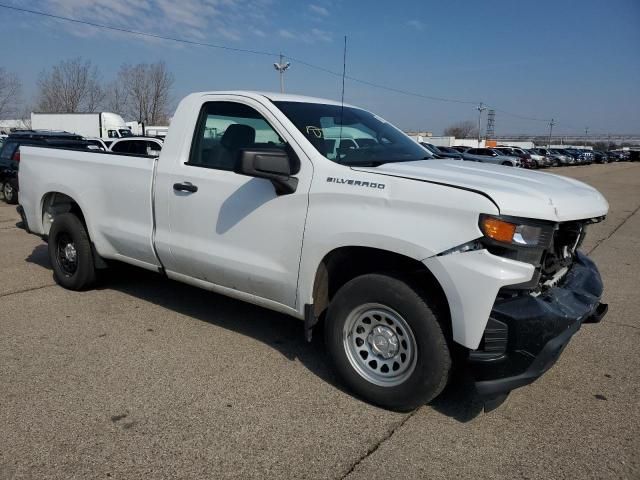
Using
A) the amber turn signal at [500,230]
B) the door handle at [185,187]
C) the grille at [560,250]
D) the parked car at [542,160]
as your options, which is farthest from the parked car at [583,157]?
the amber turn signal at [500,230]

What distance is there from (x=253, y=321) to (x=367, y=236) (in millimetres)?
2055

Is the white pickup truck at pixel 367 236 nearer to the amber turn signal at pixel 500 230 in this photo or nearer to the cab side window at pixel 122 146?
the amber turn signal at pixel 500 230

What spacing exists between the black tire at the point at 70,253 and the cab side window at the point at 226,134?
68.9 inches

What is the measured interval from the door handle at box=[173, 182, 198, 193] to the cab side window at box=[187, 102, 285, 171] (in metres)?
0.17

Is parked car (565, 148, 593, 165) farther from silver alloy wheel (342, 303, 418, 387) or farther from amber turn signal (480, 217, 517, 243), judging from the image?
amber turn signal (480, 217, 517, 243)

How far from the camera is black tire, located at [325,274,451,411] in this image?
3086mm

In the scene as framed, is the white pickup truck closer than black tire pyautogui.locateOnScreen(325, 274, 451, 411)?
Yes

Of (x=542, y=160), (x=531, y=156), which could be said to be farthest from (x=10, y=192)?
(x=542, y=160)

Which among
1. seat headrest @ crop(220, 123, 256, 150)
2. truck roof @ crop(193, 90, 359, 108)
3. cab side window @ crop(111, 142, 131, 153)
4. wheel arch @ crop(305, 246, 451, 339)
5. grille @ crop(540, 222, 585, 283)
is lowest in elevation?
wheel arch @ crop(305, 246, 451, 339)

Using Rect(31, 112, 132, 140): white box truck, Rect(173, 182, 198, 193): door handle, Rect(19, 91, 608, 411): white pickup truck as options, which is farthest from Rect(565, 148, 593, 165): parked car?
Rect(173, 182, 198, 193): door handle

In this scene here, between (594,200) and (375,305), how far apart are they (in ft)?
4.95

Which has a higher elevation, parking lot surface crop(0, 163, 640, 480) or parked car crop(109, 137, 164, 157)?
parked car crop(109, 137, 164, 157)

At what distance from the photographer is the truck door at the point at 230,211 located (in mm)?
3676

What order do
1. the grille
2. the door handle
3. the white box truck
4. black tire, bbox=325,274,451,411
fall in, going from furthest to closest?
the white box truck, the door handle, the grille, black tire, bbox=325,274,451,411
